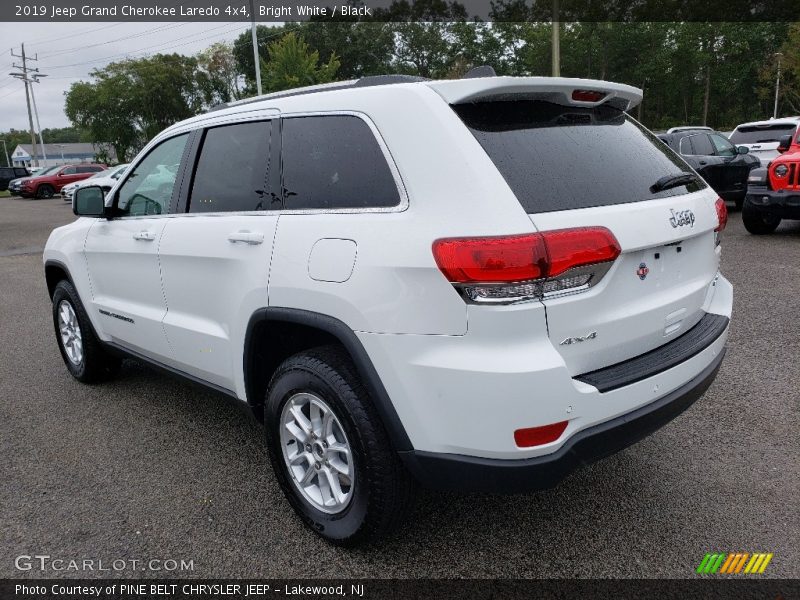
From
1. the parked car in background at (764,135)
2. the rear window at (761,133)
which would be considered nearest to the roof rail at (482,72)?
the parked car in background at (764,135)

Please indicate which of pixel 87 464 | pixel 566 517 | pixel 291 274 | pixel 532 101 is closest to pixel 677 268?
pixel 532 101

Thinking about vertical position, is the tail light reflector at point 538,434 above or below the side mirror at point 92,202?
below

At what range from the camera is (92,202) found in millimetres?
3920

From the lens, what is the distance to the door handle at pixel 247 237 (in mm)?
2710

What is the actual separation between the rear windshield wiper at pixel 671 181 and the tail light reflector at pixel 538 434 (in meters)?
1.06

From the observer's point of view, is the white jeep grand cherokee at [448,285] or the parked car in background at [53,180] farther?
the parked car in background at [53,180]

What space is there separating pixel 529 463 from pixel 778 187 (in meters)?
8.78

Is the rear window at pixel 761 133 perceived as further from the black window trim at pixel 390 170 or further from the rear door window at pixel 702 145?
the black window trim at pixel 390 170

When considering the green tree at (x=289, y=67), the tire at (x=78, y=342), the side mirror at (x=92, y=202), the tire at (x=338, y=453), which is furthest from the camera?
the green tree at (x=289, y=67)

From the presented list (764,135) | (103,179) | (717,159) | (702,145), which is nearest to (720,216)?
(717,159)

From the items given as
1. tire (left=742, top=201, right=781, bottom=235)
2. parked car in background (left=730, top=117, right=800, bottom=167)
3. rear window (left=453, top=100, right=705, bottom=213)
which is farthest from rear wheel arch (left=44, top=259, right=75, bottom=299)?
parked car in background (left=730, top=117, right=800, bottom=167)

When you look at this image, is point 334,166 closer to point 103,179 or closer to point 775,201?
point 775,201

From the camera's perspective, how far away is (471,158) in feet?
7.11

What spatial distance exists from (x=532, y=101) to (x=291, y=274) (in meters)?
1.16
